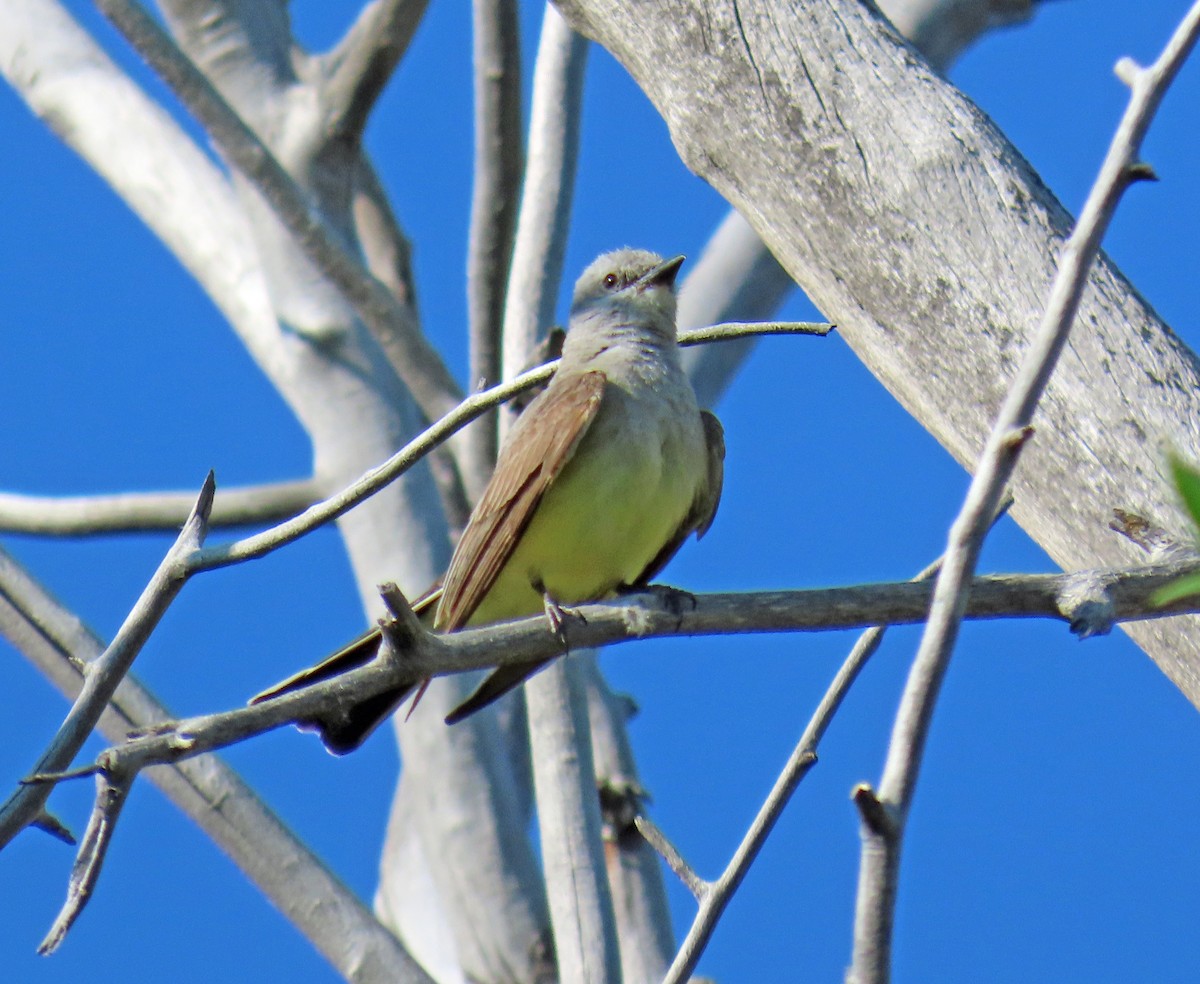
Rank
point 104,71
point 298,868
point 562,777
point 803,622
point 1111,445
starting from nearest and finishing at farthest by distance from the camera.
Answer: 1. point 803,622
2. point 1111,445
3. point 298,868
4. point 562,777
5. point 104,71

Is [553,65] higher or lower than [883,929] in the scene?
higher

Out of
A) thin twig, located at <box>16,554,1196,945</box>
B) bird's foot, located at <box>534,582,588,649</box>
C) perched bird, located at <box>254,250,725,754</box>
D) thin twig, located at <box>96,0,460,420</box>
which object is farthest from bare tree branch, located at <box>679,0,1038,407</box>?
thin twig, located at <box>16,554,1196,945</box>

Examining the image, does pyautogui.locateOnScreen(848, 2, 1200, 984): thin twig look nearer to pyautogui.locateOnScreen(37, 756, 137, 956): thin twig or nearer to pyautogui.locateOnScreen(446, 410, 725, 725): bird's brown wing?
pyautogui.locateOnScreen(37, 756, 137, 956): thin twig

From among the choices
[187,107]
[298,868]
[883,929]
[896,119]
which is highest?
[187,107]

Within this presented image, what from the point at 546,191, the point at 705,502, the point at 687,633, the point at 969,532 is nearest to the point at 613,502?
the point at 705,502

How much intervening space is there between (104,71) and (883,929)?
7.19 meters

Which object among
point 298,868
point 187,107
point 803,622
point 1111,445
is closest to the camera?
point 803,622

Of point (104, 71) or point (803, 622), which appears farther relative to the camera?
point (104, 71)

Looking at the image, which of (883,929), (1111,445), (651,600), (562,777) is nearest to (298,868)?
(562,777)

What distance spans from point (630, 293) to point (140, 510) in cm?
283

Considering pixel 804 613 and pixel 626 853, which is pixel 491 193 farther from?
pixel 804 613

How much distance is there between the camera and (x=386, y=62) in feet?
22.9

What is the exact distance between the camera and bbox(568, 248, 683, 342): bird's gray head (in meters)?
5.14

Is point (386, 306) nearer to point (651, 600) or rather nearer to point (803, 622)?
point (651, 600)
